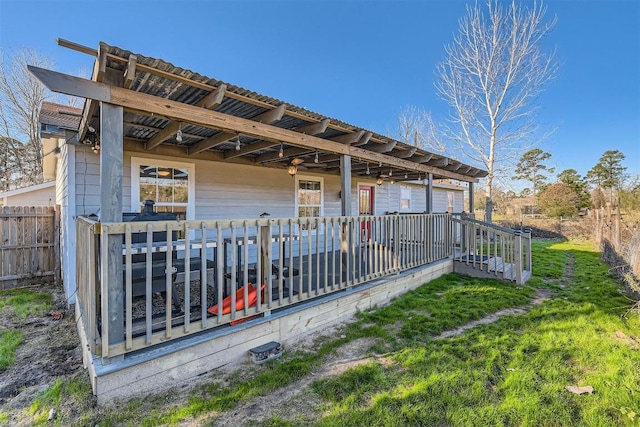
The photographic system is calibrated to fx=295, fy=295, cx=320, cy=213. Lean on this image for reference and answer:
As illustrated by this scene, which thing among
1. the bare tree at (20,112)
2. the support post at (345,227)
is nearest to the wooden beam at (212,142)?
the support post at (345,227)

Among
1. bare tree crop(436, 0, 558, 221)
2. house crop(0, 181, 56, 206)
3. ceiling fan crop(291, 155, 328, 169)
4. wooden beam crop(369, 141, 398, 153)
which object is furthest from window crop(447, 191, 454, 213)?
house crop(0, 181, 56, 206)

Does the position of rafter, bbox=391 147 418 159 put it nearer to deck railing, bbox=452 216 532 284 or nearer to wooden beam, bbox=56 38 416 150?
deck railing, bbox=452 216 532 284

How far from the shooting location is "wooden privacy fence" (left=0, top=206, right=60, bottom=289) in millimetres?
5961

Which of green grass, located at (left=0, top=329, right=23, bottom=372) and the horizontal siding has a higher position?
the horizontal siding

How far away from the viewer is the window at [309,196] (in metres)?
7.48

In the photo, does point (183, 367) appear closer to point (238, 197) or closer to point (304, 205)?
point (238, 197)

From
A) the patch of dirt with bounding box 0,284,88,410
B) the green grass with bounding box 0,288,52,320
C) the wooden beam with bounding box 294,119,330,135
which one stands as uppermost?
the wooden beam with bounding box 294,119,330,135

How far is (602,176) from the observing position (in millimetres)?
26438

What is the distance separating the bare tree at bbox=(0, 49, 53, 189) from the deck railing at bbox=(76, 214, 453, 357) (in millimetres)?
15337

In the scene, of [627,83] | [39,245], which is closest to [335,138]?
[39,245]

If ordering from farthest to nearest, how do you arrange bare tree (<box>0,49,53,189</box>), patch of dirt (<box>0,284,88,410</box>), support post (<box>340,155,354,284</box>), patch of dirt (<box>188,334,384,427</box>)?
1. bare tree (<box>0,49,53,189</box>)
2. support post (<box>340,155,354,284</box>)
3. patch of dirt (<box>0,284,88,410</box>)
4. patch of dirt (<box>188,334,384,427</box>)

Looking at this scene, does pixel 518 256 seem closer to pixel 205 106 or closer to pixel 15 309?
pixel 205 106

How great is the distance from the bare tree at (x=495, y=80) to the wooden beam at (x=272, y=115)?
1159 cm

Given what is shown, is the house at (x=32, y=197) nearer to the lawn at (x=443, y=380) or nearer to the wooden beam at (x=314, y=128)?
the wooden beam at (x=314, y=128)
